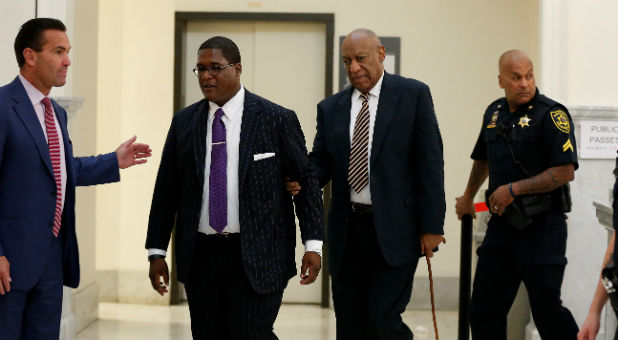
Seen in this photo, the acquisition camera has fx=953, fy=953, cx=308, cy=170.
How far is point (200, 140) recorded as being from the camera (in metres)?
3.56

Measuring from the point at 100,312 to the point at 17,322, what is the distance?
4.22m

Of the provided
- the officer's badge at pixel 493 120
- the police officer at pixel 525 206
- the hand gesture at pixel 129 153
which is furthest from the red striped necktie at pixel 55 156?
the officer's badge at pixel 493 120

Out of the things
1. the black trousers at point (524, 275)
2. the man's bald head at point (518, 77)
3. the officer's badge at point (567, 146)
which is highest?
the man's bald head at point (518, 77)

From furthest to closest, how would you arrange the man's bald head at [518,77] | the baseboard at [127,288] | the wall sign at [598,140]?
the baseboard at [127,288] → the wall sign at [598,140] → the man's bald head at [518,77]

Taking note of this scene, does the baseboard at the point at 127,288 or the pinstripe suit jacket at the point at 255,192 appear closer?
the pinstripe suit jacket at the point at 255,192

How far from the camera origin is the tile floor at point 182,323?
6746 millimetres

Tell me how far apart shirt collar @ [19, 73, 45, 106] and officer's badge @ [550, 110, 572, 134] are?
8.47 ft

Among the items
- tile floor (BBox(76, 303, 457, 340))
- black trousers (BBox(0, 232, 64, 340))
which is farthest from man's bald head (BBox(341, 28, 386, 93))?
tile floor (BBox(76, 303, 457, 340))

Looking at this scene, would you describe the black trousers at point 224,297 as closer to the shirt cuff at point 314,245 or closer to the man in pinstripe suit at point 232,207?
the man in pinstripe suit at point 232,207

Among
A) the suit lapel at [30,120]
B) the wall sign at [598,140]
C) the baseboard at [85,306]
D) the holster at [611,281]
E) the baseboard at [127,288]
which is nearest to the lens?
the holster at [611,281]

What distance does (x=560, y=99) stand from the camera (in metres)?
5.98

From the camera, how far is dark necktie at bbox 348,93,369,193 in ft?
13.7

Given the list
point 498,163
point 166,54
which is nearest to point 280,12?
point 166,54

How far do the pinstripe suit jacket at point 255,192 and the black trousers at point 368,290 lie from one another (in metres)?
0.54
